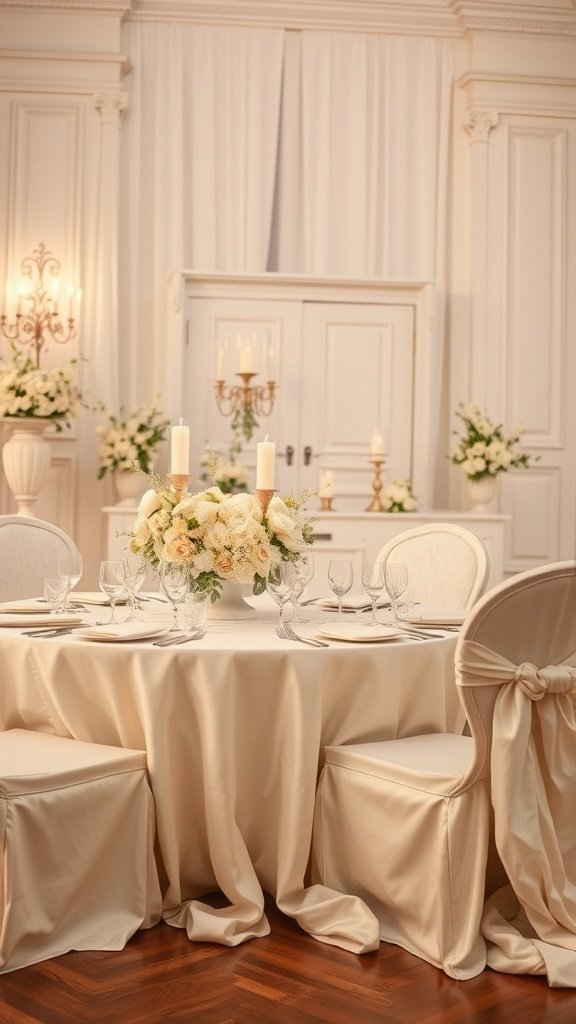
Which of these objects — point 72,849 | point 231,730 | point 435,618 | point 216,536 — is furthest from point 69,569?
point 435,618

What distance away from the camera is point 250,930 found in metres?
2.80

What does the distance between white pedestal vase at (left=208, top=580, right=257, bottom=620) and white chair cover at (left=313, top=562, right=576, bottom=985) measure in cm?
75

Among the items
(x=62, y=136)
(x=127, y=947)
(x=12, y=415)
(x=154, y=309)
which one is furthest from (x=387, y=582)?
(x=62, y=136)

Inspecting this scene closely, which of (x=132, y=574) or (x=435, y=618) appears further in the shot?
(x=435, y=618)

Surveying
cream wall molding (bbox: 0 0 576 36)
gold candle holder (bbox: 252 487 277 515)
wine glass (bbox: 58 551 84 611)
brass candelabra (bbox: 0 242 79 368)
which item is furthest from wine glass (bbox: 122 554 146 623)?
cream wall molding (bbox: 0 0 576 36)

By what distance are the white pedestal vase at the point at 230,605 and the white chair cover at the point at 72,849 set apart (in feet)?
1.92

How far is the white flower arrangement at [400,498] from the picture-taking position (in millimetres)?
6129

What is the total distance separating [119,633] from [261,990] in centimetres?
90

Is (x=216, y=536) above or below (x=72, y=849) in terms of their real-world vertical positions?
above

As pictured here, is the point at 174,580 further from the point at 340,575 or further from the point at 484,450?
the point at 484,450

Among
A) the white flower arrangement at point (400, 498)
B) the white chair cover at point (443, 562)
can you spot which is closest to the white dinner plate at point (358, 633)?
the white chair cover at point (443, 562)

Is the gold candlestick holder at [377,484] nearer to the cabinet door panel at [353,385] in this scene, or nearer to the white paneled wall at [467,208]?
the cabinet door panel at [353,385]

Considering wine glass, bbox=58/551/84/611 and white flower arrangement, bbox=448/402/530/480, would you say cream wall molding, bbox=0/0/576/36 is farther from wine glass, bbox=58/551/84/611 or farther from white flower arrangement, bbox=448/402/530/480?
wine glass, bbox=58/551/84/611

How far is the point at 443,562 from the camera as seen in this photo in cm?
409
